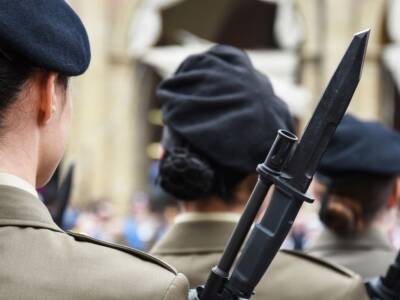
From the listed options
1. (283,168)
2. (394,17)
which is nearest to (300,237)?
(394,17)

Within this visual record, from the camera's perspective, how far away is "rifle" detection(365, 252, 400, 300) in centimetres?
252

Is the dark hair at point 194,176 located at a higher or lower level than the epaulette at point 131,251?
lower

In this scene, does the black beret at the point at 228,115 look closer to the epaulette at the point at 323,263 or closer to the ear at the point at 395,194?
the epaulette at the point at 323,263

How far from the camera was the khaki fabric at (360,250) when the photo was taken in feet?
11.5

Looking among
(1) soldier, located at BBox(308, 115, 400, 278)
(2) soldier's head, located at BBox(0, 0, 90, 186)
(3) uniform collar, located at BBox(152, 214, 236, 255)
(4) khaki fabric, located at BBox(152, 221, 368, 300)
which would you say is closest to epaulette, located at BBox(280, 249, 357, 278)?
(4) khaki fabric, located at BBox(152, 221, 368, 300)

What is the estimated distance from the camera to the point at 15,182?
1913mm

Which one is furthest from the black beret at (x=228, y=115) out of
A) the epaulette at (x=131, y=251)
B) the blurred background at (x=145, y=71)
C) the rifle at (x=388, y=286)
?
the blurred background at (x=145, y=71)

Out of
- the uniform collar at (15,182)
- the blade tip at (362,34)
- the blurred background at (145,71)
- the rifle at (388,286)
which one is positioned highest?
the blade tip at (362,34)

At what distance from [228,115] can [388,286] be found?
0.61 metres

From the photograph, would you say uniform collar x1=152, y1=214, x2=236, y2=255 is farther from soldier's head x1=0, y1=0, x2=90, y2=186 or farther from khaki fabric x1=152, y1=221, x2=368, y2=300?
soldier's head x1=0, y1=0, x2=90, y2=186

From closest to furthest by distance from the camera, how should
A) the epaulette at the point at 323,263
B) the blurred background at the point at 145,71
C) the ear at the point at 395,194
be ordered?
the epaulette at the point at 323,263 → the ear at the point at 395,194 → the blurred background at the point at 145,71

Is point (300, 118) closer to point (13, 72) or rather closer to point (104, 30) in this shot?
point (104, 30)

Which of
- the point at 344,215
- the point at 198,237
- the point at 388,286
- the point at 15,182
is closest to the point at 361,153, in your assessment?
the point at 344,215

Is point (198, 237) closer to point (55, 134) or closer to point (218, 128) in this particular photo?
point (218, 128)
